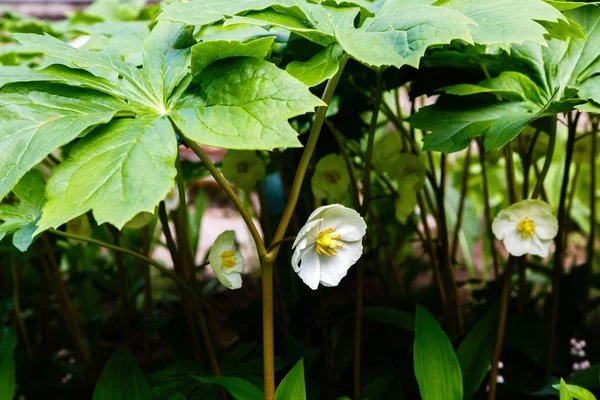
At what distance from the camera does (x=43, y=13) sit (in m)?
3.21

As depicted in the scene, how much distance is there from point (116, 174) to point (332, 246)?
0.23 m

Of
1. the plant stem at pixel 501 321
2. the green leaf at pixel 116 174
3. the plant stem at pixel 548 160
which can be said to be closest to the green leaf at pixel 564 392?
the plant stem at pixel 501 321

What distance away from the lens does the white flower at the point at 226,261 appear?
28.8 inches

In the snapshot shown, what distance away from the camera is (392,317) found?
983 mm

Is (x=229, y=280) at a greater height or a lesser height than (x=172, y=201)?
lesser

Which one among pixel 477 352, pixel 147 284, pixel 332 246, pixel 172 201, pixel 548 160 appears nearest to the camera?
pixel 332 246

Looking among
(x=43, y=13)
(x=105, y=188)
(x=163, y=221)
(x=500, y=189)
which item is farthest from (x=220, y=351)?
(x=43, y=13)

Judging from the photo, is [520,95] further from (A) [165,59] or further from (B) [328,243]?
(A) [165,59]

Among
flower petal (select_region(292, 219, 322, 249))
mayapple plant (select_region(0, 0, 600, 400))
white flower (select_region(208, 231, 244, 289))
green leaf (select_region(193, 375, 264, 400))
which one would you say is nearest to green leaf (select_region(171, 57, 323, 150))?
mayapple plant (select_region(0, 0, 600, 400))

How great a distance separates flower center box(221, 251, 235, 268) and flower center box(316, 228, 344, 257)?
0.18 meters

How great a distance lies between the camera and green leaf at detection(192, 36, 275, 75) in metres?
0.56

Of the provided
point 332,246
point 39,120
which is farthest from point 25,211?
point 332,246

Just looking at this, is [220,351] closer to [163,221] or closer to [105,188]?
[163,221]

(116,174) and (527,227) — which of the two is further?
(527,227)
